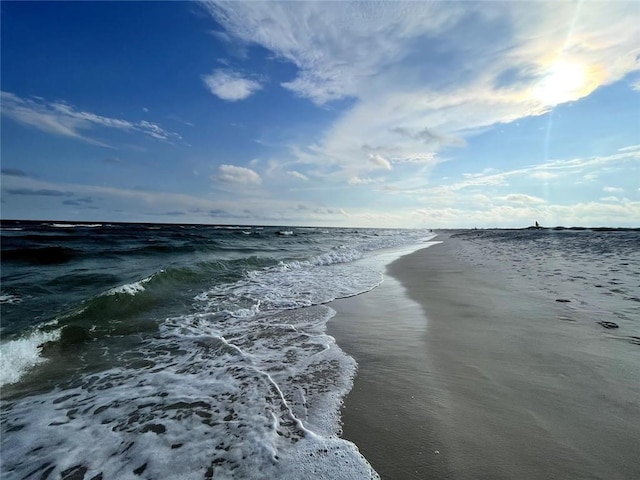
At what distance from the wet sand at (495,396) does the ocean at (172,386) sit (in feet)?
A: 1.13

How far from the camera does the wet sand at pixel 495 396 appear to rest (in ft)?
6.99

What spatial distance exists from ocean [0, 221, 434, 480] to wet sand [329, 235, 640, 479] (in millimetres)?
344

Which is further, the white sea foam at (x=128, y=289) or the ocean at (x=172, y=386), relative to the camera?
the white sea foam at (x=128, y=289)

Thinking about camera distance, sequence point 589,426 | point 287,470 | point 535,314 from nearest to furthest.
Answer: point 287,470 → point 589,426 → point 535,314

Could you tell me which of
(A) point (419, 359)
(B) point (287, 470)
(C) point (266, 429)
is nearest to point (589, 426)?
(A) point (419, 359)

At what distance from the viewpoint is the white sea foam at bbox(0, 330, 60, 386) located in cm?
423

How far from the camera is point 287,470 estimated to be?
2.24 meters

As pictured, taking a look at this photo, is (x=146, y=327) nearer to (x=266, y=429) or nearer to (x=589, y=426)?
(x=266, y=429)

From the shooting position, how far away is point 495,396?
9.62ft

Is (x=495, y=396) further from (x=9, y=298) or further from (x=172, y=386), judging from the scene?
(x=9, y=298)

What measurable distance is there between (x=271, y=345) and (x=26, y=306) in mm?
6856

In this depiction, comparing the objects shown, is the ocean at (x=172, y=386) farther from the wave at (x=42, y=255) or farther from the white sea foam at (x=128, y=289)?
the wave at (x=42, y=255)

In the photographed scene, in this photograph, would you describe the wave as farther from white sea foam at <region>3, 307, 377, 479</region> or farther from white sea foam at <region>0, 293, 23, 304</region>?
white sea foam at <region>3, 307, 377, 479</region>

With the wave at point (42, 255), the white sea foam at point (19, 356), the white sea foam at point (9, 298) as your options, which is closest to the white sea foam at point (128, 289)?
the white sea foam at point (9, 298)
